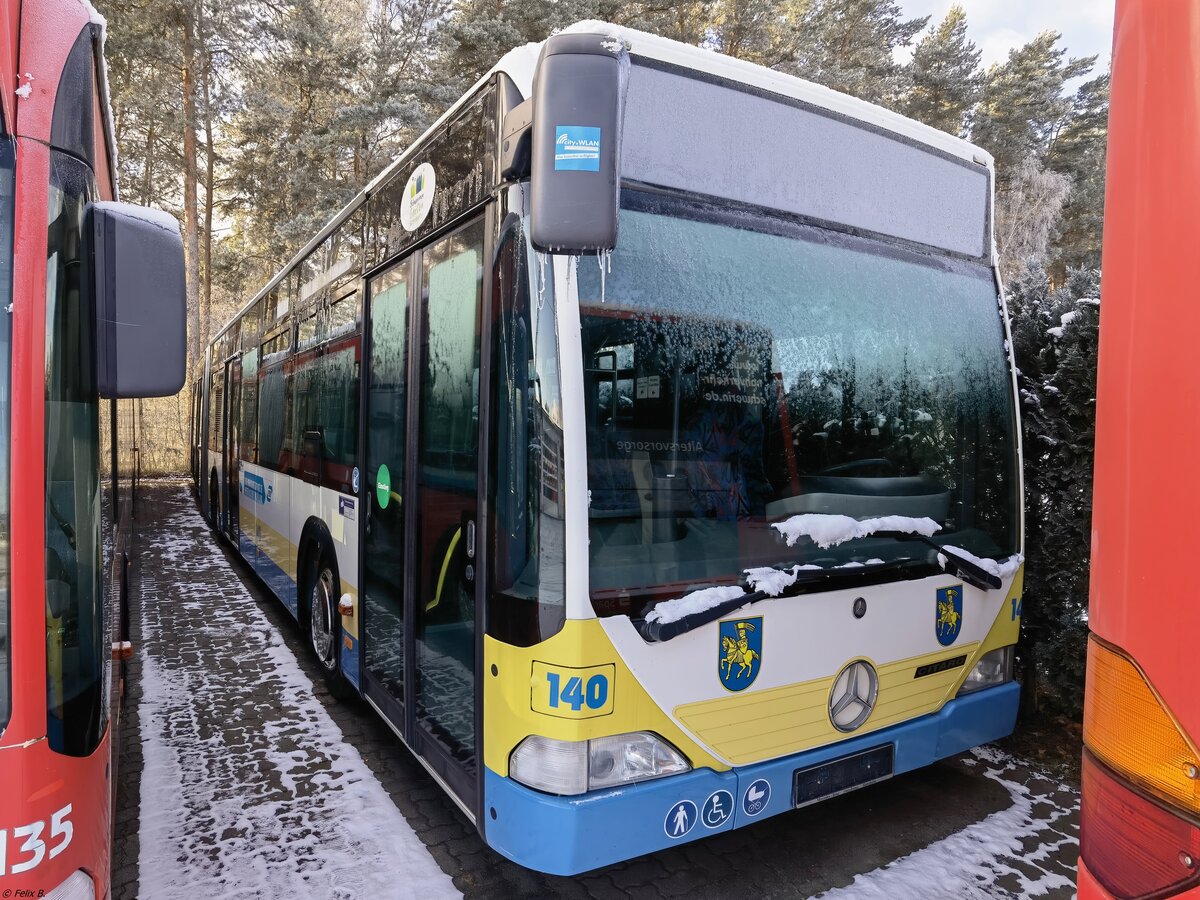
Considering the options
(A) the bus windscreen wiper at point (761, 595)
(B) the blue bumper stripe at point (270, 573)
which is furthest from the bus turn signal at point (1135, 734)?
(B) the blue bumper stripe at point (270, 573)

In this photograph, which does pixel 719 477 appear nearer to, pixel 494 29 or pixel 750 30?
pixel 494 29

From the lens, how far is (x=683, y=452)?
252 centimetres

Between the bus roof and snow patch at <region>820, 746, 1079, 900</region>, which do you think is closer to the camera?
the bus roof

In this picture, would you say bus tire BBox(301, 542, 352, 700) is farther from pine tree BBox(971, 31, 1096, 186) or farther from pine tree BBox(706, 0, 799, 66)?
pine tree BBox(971, 31, 1096, 186)

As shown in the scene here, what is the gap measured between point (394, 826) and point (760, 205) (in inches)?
118

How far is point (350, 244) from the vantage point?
4543 mm

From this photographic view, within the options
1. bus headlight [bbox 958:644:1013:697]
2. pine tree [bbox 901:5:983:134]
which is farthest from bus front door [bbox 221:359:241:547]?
pine tree [bbox 901:5:983:134]

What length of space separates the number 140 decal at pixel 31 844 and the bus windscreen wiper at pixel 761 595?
1476mm

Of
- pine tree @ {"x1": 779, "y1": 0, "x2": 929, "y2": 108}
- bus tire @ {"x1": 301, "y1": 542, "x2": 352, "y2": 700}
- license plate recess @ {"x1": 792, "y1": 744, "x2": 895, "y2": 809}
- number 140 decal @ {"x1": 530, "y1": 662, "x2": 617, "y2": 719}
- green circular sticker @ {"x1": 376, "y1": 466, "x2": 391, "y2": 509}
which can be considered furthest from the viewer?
pine tree @ {"x1": 779, "y1": 0, "x2": 929, "y2": 108}

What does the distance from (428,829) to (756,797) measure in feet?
5.15

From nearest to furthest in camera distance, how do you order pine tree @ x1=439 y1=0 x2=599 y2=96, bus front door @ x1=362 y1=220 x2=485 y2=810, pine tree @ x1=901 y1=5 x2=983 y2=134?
bus front door @ x1=362 y1=220 x2=485 y2=810 < pine tree @ x1=439 y1=0 x2=599 y2=96 < pine tree @ x1=901 y1=5 x2=983 y2=134

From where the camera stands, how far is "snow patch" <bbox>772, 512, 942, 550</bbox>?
8.86ft

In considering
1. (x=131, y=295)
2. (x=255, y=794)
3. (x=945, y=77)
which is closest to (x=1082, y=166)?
(x=945, y=77)

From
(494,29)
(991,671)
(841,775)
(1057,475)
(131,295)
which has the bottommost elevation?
(841,775)
